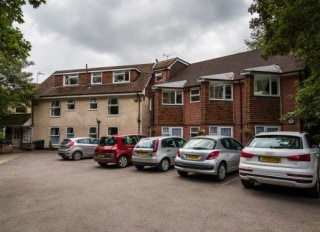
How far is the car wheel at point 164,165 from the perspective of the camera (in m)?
11.0

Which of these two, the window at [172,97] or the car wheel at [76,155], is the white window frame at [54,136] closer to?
the car wheel at [76,155]

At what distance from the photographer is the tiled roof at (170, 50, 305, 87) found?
1627 centimetres

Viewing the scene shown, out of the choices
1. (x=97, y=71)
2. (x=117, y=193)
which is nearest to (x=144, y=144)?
(x=117, y=193)

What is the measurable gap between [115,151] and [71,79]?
16111mm

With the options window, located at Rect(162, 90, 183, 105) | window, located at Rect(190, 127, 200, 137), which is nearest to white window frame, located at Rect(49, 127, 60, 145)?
window, located at Rect(162, 90, 183, 105)

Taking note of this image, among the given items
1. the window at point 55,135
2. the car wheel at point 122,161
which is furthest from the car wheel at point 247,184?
the window at point 55,135

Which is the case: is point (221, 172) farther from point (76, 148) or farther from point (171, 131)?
point (76, 148)

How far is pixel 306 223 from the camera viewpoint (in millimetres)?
4973

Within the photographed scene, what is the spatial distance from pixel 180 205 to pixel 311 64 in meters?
6.90

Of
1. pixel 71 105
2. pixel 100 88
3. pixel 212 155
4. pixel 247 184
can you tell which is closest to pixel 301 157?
pixel 247 184

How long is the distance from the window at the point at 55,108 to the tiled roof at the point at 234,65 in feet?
38.2

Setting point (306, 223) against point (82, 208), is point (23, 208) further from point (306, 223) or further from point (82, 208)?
point (306, 223)

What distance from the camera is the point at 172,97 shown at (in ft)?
64.6

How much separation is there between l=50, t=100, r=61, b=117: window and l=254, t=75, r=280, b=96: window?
18.5 meters
